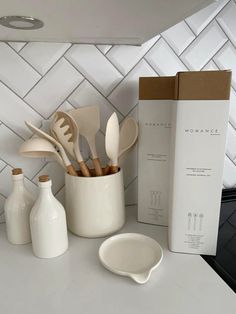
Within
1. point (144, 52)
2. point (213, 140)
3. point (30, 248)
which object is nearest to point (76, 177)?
point (30, 248)

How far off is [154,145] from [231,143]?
393 millimetres

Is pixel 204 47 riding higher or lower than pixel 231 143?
higher

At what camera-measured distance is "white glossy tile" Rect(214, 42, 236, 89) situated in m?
0.84

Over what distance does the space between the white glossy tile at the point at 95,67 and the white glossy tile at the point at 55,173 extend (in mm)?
256

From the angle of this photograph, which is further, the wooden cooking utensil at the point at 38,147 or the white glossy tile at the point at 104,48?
the white glossy tile at the point at 104,48

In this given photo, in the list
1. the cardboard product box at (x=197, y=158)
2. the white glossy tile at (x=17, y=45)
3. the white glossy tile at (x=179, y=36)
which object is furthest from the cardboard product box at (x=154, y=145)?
the white glossy tile at (x=17, y=45)

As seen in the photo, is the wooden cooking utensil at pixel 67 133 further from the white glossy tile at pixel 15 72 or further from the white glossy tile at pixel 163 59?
the white glossy tile at pixel 163 59

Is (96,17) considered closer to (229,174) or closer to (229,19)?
(229,19)

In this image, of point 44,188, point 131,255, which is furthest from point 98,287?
point 44,188

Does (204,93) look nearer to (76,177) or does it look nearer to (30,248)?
(76,177)

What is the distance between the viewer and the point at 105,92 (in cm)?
76

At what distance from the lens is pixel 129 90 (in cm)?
78

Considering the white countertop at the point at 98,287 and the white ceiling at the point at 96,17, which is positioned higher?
the white ceiling at the point at 96,17

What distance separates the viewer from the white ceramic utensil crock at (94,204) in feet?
2.03
